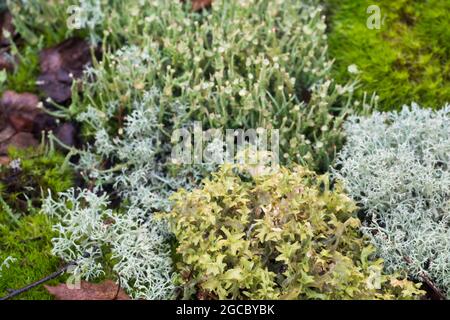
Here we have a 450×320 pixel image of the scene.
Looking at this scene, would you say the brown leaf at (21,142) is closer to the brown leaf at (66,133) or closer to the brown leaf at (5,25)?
the brown leaf at (66,133)

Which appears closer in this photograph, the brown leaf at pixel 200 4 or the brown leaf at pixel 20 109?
the brown leaf at pixel 20 109

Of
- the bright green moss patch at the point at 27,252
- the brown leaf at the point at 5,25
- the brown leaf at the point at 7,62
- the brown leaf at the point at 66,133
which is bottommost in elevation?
the bright green moss patch at the point at 27,252

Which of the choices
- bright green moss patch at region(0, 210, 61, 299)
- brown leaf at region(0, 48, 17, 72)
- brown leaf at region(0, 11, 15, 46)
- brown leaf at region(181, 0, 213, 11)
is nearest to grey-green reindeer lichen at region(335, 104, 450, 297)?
brown leaf at region(181, 0, 213, 11)

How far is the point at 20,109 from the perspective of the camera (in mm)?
3574

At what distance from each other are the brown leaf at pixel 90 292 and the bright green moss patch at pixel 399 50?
67.4 inches

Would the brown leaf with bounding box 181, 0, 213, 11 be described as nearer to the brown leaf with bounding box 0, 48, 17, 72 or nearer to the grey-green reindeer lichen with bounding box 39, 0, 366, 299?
the grey-green reindeer lichen with bounding box 39, 0, 366, 299

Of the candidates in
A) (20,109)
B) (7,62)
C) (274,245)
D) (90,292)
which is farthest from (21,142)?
(274,245)

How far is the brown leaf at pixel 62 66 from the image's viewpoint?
143 inches

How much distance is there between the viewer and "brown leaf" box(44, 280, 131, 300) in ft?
8.64

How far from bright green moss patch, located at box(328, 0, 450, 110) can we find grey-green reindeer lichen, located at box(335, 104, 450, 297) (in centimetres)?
24

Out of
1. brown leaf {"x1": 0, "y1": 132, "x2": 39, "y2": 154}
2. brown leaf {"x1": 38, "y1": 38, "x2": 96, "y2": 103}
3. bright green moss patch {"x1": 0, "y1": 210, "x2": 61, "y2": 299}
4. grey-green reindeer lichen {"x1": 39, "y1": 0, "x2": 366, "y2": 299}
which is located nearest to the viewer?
bright green moss patch {"x1": 0, "y1": 210, "x2": 61, "y2": 299}

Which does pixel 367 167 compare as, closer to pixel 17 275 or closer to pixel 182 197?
pixel 182 197

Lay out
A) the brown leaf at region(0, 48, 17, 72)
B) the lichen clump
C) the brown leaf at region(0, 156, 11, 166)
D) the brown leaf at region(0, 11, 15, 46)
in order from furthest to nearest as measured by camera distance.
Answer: the brown leaf at region(0, 11, 15, 46) → the brown leaf at region(0, 48, 17, 72) → the brown leaf at region(0, 156, 11, 166) → the lichen clump

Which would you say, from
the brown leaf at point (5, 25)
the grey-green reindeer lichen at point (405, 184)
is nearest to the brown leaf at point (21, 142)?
the brown leaf at point (5, 25)
